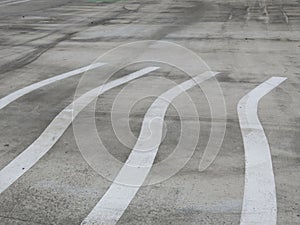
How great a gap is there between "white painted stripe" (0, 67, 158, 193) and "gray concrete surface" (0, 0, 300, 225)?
11cm

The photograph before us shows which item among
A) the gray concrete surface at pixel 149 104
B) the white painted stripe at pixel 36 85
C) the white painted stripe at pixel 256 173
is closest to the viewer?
the white painted stripe at pixel 256 173

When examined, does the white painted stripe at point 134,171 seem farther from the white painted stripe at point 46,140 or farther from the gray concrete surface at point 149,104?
the white painted stripe at point 46,140

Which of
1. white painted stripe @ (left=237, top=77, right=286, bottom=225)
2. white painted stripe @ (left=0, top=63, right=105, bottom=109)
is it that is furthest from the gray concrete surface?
white painted stripe @ (left=0, top=63, right=105, bottom=109)

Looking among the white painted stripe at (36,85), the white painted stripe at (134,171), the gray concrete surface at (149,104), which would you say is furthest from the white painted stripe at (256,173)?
the white painted stripe at (36,85)

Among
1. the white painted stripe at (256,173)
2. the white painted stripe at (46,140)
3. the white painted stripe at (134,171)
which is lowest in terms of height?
the white painted stripe at (256,173)

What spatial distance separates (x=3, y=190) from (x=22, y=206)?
0.50 m

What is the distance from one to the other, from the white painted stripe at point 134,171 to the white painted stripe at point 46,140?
1270 mm

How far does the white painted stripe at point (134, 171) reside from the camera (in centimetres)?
486

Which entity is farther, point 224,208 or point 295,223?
point 224,208

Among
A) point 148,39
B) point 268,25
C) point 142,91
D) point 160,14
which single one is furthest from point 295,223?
point 160,14

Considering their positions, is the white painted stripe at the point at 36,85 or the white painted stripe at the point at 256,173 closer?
the white painted stripe at the point at 256,173

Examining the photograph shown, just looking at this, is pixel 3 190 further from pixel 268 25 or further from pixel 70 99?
pixel 268 25

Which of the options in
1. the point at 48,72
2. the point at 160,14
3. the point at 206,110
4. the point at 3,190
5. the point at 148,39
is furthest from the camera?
the point at 160,14

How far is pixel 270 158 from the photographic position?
6.10 metres
